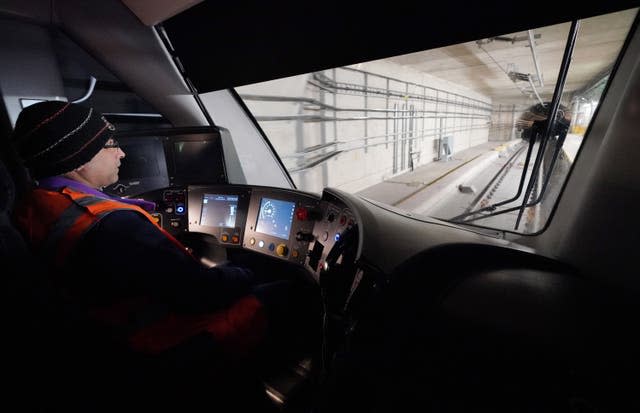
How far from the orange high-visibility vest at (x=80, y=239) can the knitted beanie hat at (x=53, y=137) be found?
13 cm

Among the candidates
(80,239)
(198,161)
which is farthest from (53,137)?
(198,161)

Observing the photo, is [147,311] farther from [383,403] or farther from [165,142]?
[165,142]

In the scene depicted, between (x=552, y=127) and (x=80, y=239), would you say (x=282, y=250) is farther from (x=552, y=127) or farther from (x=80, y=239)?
(x=552, y=127)

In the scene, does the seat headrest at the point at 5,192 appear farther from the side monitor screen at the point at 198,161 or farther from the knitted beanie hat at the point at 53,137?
the side monitor screen at the point at 198,161

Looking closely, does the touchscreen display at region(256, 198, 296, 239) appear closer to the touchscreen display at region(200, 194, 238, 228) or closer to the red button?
the red button

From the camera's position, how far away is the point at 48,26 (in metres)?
2.29

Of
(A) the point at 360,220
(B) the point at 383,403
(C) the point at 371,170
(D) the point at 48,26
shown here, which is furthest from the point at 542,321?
(C) the point at 371,170

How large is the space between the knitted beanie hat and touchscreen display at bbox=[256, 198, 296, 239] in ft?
3.72

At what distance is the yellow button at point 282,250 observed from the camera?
2.03 m

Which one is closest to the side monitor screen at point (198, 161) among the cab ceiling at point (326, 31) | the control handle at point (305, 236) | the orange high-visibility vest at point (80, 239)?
the cab ceiling at point (326, 31)

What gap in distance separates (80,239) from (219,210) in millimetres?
1477

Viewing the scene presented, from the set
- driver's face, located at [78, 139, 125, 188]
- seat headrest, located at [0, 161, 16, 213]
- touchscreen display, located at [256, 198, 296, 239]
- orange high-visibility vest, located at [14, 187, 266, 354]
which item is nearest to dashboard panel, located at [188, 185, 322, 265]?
touchscreen display, located at [256, 198, 296, 239]

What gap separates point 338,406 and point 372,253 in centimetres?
71

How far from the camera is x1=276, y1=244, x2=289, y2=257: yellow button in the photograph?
6.66 ft
